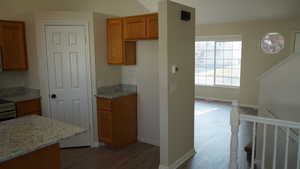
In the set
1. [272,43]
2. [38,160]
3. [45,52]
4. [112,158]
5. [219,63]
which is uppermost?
[272,43]

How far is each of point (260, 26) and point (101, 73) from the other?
16.5ft

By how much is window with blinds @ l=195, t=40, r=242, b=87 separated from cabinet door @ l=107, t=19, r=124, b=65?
475 cm

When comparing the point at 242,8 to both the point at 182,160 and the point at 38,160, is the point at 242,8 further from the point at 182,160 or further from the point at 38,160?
the point at 38,160

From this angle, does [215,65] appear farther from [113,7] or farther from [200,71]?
[113,7]

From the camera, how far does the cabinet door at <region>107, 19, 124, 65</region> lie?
4.11 metres

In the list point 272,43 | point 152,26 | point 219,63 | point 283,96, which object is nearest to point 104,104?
point 152,26

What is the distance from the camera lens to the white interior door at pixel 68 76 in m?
3.88

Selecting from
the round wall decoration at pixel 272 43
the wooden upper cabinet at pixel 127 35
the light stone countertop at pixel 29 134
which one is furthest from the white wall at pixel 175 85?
the round wall decoration at pixel 272 43

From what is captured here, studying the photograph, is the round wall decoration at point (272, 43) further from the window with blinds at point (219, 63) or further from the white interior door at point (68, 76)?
the white interior door at point (68, 76)

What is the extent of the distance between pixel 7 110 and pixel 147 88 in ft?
7.51

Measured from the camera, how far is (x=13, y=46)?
12.9 ft

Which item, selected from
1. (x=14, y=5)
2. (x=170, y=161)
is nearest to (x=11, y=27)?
(x=14, y=5)

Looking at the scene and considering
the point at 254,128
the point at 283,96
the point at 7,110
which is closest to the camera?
the point at 254,128

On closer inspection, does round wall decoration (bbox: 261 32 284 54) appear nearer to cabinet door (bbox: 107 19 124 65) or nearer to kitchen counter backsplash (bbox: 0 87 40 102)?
Answer: cabinet door (bbox: 107 19 124 65)
